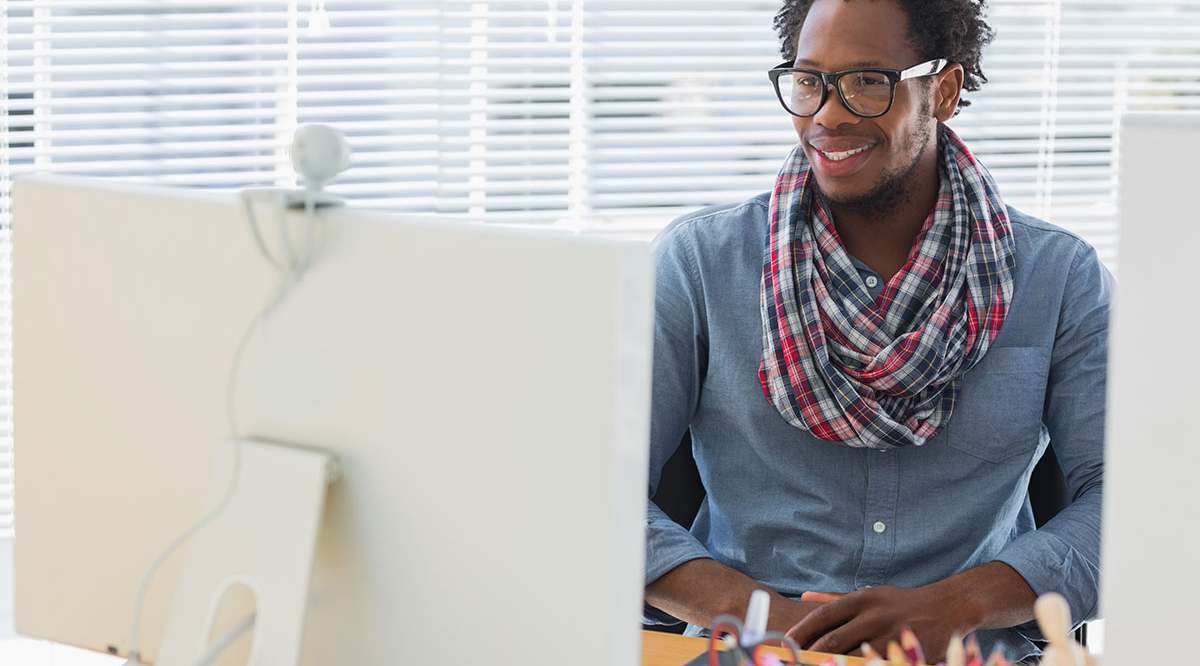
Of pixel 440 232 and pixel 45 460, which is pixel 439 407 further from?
pixel 45 460

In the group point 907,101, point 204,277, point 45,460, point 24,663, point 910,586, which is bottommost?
point 24,663

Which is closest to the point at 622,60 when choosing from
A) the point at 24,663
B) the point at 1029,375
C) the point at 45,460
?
the point at 1029,375

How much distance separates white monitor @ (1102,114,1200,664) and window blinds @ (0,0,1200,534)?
78.8 inches

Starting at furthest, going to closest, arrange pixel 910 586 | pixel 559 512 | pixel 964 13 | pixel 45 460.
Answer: pixel 964 13
pixel 910 586
pixel 45 460
pixel 559 512

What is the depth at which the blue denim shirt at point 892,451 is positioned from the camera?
64.7 inches

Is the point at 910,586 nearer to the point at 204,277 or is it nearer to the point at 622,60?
the point at 204,277

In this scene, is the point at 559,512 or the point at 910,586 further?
the point at 910,586

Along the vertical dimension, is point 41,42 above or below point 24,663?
above

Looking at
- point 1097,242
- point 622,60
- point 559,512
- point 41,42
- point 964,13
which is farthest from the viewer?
point 1097,242

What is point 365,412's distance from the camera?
88cm

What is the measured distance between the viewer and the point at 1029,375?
1.65 m

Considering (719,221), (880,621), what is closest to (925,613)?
(880,621)

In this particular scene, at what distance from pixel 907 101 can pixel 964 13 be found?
178 mm

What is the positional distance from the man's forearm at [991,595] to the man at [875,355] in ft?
0.19
